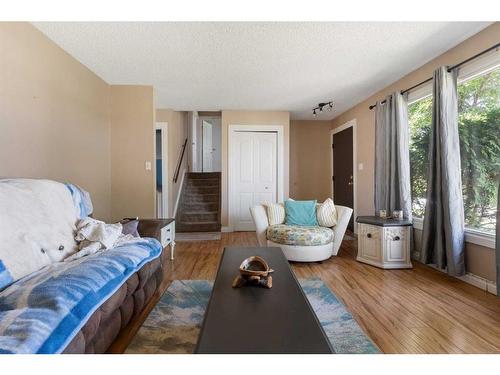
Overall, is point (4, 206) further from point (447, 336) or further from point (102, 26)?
point (447, 336)

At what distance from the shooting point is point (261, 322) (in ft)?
3.38

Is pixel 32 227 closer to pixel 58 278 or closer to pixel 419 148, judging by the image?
pixel 58 278

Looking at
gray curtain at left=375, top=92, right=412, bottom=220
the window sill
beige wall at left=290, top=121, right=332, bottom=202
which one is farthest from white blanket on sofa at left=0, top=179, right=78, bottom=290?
beige wall at left=290, top=121, right=332, bottom=202

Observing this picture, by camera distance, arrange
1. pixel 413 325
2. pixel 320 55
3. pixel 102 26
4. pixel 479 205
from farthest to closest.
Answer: pixel 320 55
pixel 479 205
pixel 102 26
pixel 413 325

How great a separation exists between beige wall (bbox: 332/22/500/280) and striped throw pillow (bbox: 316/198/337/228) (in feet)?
3.84

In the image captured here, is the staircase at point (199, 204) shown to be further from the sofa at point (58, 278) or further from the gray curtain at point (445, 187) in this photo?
the gray curtain at point (445, 187)

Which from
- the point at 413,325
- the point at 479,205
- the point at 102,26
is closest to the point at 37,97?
the point at 102,26

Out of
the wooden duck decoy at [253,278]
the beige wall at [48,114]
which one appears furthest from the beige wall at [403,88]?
the beige wall at [48,114]

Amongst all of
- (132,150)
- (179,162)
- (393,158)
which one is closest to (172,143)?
(179,162)

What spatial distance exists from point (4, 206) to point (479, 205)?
12.4 feet

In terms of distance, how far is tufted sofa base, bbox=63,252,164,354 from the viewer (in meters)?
1.11

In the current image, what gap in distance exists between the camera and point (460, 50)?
Result: 2.44 metres

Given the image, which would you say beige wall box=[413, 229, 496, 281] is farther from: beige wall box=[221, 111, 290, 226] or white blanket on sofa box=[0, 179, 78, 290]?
white blanket on sofa box=[0, 179, 78, 290]

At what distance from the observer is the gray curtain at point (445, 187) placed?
2.37m
